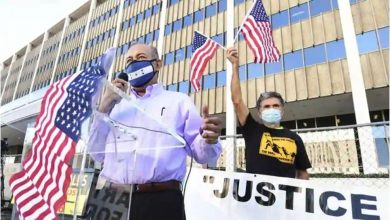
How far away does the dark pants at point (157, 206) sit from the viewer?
1642mm

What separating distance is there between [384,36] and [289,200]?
1518 cm

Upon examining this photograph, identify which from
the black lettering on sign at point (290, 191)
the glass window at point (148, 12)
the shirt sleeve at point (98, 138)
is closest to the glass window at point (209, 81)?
the glass window at point (148, 12)

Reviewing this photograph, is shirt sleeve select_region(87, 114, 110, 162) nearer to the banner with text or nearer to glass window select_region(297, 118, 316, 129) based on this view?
the banner with text

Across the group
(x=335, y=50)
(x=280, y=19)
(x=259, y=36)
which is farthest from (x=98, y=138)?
(x=280, y=19)

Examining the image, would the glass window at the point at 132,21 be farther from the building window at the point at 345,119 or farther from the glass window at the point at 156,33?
the building window at the point at 345,119

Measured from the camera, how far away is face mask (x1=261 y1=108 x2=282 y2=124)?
9.99 feet

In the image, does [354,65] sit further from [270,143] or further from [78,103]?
[78,103]

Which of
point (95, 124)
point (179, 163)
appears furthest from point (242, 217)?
point (95, 124)

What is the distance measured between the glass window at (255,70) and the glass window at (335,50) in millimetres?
3782

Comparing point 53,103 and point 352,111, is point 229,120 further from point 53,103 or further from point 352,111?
point 53,103

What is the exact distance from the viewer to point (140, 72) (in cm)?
197

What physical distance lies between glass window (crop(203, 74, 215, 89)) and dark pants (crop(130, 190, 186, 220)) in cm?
1899

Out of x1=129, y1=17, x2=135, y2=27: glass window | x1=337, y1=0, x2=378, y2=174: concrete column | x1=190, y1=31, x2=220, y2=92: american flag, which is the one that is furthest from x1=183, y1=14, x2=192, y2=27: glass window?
x1=190, y1=31, x2=220, y2=92: american flag

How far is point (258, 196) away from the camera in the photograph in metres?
2.97
